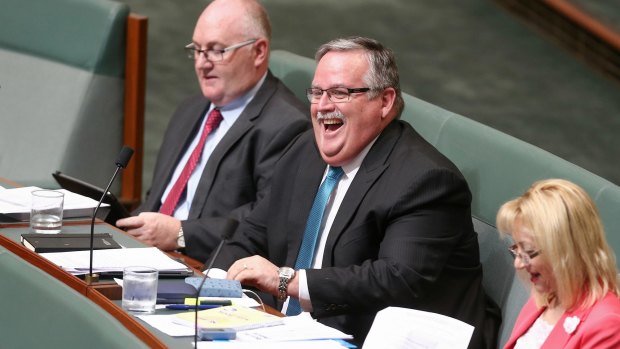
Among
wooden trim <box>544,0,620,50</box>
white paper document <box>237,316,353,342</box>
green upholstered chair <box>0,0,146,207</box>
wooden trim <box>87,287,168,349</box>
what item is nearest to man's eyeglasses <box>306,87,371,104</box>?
white paper document <box>237,316,353,342</box>

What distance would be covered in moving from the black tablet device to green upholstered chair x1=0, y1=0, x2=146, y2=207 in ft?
3.93

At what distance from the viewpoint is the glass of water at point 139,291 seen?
2.71 m

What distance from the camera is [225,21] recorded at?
Answer: 432 cm

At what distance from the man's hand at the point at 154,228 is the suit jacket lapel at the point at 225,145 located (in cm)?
20

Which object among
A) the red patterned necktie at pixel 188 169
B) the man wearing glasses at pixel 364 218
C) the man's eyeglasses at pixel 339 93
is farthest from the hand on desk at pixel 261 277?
the red patterned necktie at pixel 188 169

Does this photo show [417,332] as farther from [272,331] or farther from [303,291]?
[303,291]

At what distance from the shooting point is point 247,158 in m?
4.12

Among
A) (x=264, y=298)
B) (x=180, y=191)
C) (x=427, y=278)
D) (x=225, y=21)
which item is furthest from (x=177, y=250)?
(x=427, y=278)

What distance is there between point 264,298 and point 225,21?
122cm

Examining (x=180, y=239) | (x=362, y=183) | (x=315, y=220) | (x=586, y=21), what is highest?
(x=586, y=21)

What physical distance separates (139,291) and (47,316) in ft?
0.99

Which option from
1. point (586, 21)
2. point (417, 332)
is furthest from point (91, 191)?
point (586, 21)

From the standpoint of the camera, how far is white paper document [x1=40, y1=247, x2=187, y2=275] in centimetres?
293

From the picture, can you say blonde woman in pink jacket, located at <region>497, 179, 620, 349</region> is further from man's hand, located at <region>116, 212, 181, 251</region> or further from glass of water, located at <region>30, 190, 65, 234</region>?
man's hand, located at <region>116, 212, 181, 251</region>
